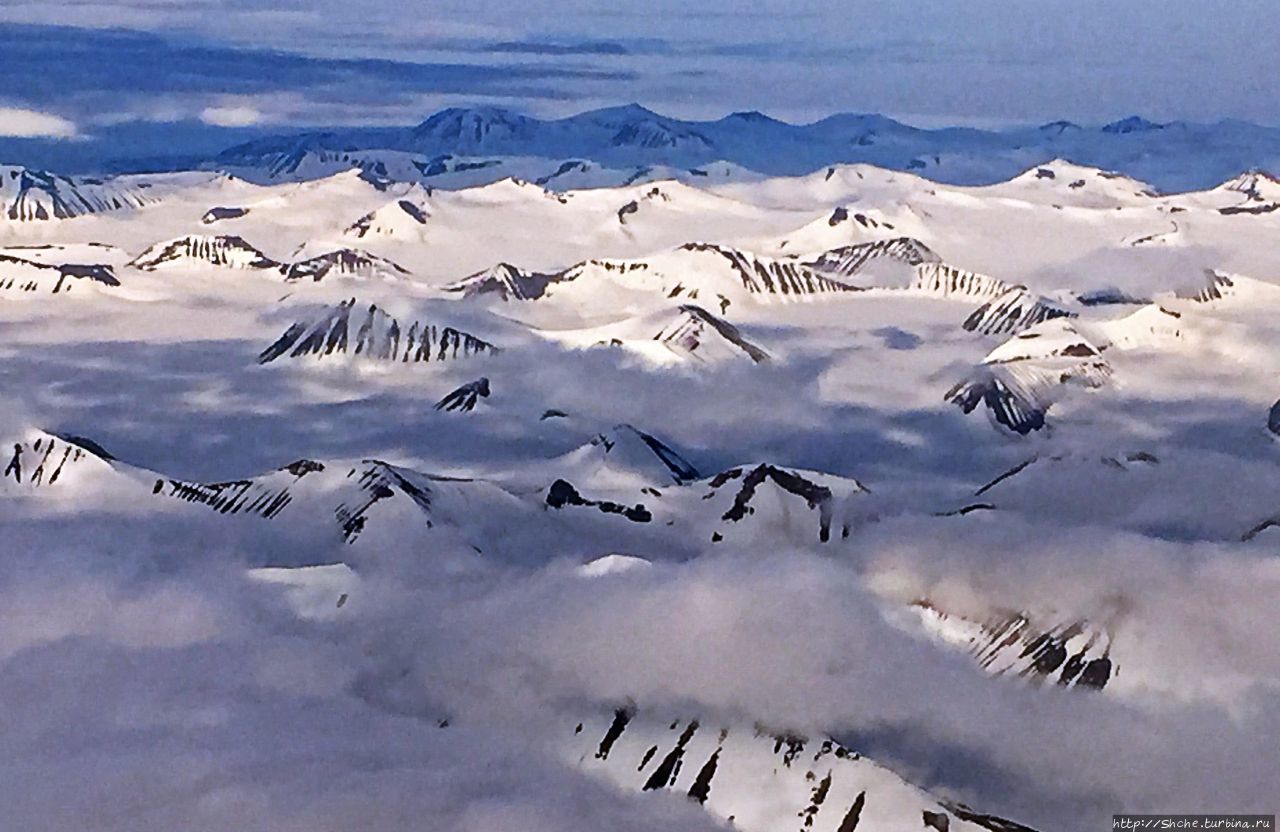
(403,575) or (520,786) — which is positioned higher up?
(520,786)

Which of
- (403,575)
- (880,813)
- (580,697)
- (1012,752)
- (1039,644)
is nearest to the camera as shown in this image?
(880,813)

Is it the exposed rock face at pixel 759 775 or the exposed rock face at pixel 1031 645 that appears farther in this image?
the exposed rock face at pixel 1031 645

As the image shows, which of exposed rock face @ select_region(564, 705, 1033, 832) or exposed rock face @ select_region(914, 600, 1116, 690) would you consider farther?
exposed rock face @ select_region(914, 600, 1116, 690)

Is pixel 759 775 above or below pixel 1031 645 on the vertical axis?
above

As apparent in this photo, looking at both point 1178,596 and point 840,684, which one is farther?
point 1178,596

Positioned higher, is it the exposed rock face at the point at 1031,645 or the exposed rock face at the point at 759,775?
the exposed rock face at the point at 759,775

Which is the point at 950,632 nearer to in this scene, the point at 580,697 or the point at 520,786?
the point at 580,697

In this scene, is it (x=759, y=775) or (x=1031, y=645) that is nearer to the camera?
(x=759, y=775)

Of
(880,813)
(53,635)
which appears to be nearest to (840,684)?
(880,813)

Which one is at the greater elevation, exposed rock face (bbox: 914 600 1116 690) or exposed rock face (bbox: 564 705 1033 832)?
exposed rock face (bbox: 564 705 1033 832)

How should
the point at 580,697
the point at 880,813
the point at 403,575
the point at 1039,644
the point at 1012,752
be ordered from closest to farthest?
the point at 880,813 < the point at 1012,752 < the point at 580,697 < the point at 1039,644 < the point at 403,575
